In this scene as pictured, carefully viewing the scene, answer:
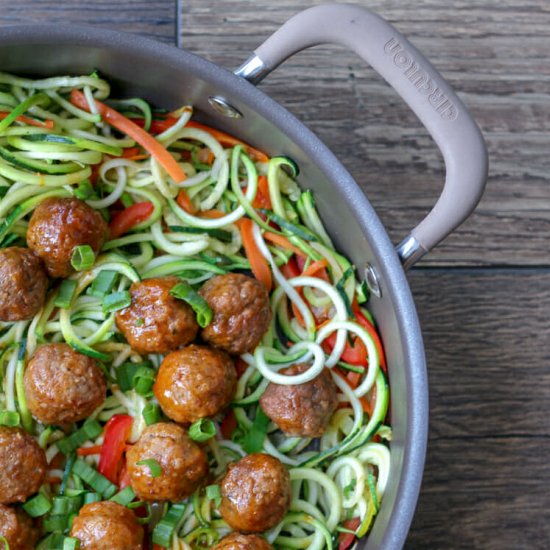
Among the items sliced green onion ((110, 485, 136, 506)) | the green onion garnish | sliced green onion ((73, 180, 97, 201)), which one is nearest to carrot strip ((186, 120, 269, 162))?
sliced green onion ((73, 180, 97, 201))

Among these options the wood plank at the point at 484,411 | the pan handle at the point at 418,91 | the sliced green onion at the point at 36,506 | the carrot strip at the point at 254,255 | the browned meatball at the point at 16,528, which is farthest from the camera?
the wood plank at the point at 484,411

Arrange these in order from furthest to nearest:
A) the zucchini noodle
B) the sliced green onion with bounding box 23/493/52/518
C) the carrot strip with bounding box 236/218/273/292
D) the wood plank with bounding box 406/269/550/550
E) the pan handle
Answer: the wood plank with bounding box 406/269/550/550
the carrot strip with bounding box 236/218/273/292
the zucchini noodle
the sliced green onion with bounding box 23/493/52/518
the pan handle

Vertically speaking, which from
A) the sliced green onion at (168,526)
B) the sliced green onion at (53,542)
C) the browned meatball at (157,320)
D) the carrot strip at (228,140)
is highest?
the carrot strip at (228,140)

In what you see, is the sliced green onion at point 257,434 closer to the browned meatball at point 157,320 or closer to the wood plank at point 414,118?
the browned meatball at point 157,320

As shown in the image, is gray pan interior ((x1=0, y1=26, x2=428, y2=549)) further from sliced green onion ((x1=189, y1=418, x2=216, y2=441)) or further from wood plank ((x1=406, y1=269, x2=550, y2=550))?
sliced green onion ((x1=189, y1=418, x2=216, y2=441))

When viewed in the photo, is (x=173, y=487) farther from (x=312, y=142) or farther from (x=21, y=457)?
(x=312, y=142)

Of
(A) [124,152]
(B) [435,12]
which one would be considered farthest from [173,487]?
(B) [435,12]

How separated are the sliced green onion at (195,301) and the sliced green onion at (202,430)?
1.23ft

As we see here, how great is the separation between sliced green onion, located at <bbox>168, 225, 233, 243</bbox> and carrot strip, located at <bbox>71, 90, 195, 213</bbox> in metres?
0.22

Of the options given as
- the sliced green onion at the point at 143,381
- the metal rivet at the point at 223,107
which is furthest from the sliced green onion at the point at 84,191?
the sliced green onion at the point at 143,381

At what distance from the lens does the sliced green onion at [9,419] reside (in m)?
3.20

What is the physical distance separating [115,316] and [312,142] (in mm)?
1049

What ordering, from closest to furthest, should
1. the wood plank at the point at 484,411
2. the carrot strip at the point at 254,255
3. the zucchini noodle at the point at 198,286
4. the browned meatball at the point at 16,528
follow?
the browned meatball at the point at 16,528 → the zucchini noodle at the point at 198,286 → the carrot strip at the point at 254,255 → the wood plank at the point at 484,411

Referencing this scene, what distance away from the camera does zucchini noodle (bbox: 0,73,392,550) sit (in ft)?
10.7
